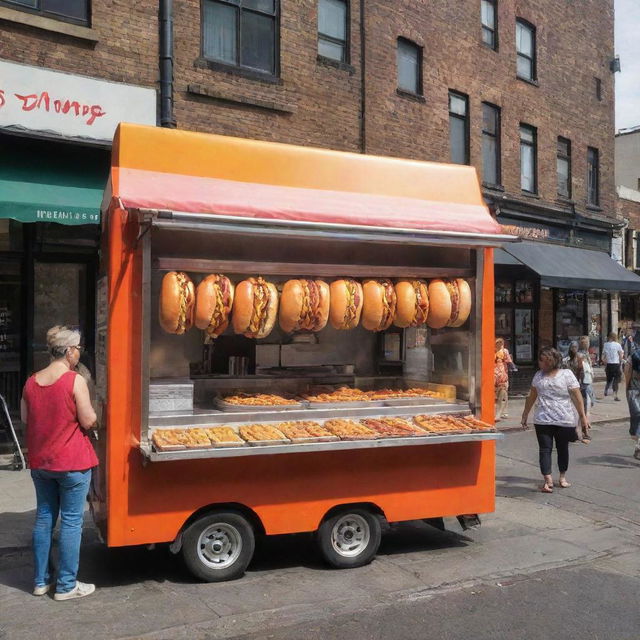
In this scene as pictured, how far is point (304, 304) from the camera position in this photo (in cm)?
560

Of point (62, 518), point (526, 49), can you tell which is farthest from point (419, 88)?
point (62, 518)

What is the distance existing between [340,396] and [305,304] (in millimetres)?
1003

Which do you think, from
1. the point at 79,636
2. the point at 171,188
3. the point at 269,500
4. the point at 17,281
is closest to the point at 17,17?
the point at 17,281

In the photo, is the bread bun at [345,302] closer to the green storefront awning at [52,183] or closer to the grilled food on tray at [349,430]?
the grilled food on tray at [349,430]

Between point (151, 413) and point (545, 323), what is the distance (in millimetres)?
15369

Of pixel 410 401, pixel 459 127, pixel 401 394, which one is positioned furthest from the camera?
pixel 459 127

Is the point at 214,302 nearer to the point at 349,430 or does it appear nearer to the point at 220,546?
the point at 349,430

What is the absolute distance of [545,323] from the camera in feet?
61.8

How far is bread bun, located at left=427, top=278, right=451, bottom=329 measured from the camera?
590 cm

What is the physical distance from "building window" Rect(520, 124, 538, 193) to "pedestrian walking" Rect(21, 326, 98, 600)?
15.8 meters

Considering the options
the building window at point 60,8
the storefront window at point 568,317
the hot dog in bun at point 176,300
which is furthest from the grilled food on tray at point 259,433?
the storefront window at point 568,317

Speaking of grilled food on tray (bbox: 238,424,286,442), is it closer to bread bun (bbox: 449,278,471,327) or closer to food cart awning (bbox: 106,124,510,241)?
food cart awning (bbox: 106,124,510,241)

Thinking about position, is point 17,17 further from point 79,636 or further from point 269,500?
point 79,636

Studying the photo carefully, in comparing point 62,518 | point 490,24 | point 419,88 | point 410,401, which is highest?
point 490,24
